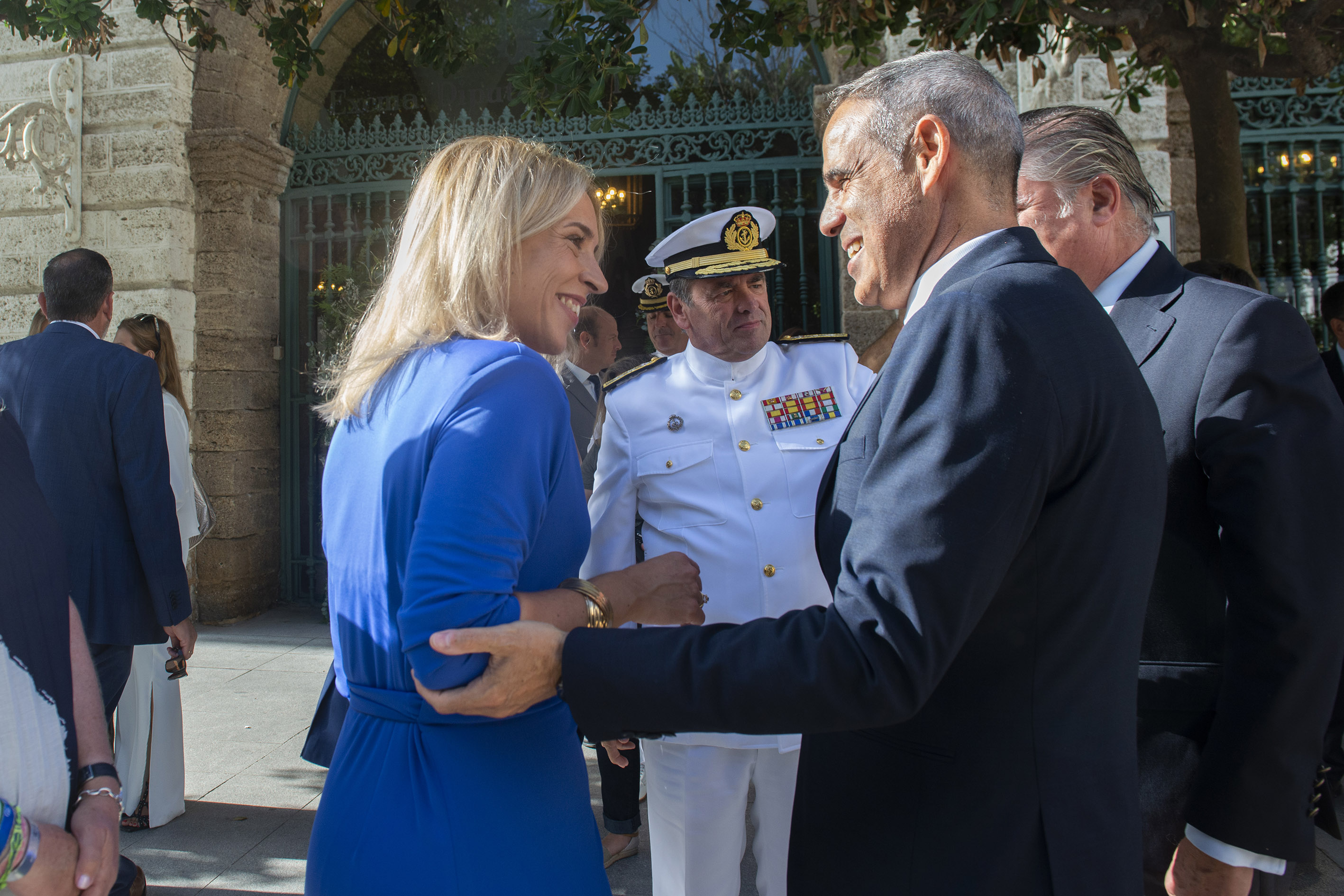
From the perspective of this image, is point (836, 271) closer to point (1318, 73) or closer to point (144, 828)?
point (1318, 73)

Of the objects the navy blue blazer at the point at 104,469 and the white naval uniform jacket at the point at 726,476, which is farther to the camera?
the navy blue blazer at the point at 104,469

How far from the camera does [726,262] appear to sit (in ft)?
9.00

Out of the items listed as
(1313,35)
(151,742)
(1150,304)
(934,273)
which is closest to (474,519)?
(934,273)

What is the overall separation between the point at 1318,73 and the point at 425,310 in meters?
4.08

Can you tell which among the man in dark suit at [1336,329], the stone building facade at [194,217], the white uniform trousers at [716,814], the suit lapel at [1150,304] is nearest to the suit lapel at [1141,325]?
the suit lapel at [1150,304]

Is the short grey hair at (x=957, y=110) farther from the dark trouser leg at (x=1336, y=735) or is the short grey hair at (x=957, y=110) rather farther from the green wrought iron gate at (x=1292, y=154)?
the green wrought iron gate at (x=1292, y=154)

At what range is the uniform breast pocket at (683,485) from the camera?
99.1 inches

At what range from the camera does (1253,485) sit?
146 centimetres

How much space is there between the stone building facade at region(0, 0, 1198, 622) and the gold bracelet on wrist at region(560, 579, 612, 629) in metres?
5.81

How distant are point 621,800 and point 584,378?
6.64ft

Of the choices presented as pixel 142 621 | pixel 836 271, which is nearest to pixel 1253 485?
pixel 142 621

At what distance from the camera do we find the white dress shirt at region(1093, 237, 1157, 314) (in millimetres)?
1817

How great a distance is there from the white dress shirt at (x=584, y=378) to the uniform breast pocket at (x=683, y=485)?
1.70 m

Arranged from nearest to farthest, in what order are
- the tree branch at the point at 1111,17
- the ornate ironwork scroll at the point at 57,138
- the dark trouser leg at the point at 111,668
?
the dark trouser leg at the point at 111,668 → the tree branch at the point at 1111,17 → the ornate ironwork scroll at the point at 57,138
